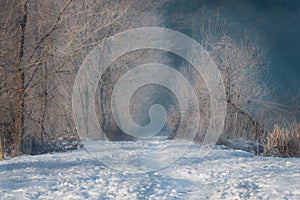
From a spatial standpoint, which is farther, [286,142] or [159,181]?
[286,142]

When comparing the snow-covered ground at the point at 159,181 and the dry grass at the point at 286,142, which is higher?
the dry grass at the point at 286,142

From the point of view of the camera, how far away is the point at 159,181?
7.78 m

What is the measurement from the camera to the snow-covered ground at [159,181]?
6270mm

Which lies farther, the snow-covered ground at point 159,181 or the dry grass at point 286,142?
the dry grass at point 286,142

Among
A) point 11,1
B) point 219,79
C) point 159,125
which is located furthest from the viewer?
point 159,125

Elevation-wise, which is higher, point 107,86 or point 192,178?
point 107,86

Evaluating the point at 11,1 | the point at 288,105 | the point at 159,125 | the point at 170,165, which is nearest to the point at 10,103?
the point at 11,1

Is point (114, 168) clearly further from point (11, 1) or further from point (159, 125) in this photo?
point (159, 125)

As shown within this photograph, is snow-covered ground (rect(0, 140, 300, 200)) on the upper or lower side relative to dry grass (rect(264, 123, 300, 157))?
lower

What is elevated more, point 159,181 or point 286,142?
point 286,142

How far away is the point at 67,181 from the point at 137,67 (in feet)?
63.6

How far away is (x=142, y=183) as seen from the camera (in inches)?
296

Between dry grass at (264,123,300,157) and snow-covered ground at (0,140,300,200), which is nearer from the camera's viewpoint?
snow-covered ground at (0,140,300,200)

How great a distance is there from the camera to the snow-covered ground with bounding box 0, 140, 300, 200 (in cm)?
627
